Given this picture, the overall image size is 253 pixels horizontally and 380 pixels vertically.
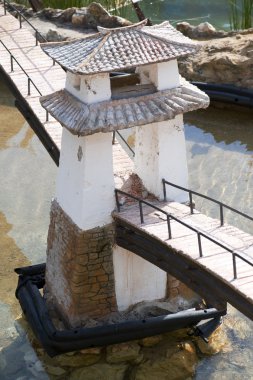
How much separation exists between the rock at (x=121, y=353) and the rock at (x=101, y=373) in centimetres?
9

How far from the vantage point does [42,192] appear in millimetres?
16969

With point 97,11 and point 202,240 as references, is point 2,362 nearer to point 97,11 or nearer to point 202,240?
point 202,240

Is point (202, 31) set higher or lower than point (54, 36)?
lower

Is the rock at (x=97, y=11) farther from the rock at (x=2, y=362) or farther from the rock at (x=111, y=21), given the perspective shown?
the rock at (x=2, y=362)

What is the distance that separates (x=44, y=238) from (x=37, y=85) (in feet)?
9.94

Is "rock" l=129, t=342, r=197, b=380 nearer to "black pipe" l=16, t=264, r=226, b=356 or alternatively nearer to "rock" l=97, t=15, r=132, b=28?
"black pipe" l=16, t=264, r=226, b=356

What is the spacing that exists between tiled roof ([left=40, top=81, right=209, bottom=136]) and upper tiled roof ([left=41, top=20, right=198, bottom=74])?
540 millimetres

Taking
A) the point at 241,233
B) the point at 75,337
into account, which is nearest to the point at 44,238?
the point at 75,337

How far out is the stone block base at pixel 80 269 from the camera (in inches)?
459

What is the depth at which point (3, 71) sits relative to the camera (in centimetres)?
Answer: 1691

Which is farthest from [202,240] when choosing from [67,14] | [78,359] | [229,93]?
[67,14]

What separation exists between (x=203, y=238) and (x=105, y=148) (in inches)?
73.0

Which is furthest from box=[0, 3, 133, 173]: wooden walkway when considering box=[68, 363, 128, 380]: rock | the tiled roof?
box=[68, 363, 128, 380]: rock

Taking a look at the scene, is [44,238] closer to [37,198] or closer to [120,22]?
[37,198]
